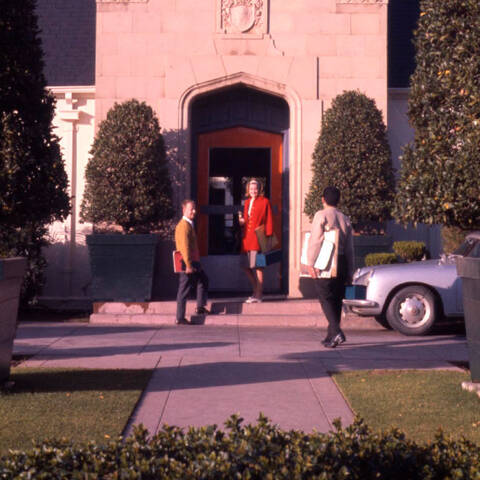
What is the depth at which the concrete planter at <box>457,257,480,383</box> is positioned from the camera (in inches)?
258

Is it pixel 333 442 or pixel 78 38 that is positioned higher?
pixel 78 38

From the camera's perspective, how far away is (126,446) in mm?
3410

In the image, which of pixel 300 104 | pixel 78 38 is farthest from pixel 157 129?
pixel 78 38

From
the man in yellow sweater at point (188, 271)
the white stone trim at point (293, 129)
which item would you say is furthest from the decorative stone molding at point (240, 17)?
the man in yellow sweater at point (188, 271)

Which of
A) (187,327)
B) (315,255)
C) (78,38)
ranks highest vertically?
(78,38)

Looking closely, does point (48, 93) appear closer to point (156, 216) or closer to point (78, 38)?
point (156, 216)

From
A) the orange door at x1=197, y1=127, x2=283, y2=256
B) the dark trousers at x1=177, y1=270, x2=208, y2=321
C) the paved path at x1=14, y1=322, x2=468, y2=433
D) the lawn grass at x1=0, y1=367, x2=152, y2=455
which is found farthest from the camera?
the orange door at x1=197, y1=127, x2=283, y2=256

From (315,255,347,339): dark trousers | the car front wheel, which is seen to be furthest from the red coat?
(315,255,347,339): dark trousers

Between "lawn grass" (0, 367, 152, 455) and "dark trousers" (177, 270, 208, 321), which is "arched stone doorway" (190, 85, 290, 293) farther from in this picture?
"lawn grass" (0, 367, 152, 455)

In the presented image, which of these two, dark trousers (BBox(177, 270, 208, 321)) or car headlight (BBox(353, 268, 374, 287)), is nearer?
car headlight (BBox(353, 268, 374, 287))

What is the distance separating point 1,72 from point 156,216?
5500mm

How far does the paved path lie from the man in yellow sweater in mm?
412

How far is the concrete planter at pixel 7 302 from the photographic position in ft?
21.3

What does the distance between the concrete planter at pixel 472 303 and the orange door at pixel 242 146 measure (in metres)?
8.46
